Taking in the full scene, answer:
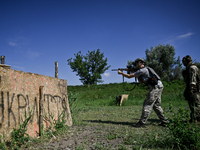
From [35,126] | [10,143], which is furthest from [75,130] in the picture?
[10,143]

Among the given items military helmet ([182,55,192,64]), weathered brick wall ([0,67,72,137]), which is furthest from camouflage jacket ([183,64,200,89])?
weathered brick wall ([0,67,72,137])

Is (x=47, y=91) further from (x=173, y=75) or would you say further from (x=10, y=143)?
(x=173, y=75)

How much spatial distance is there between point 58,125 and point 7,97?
1.64 meters

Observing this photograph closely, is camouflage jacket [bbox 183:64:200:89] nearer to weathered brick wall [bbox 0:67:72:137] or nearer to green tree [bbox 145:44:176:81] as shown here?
weathered brick wall [bbox 0:67:72:137]

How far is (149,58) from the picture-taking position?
37.7 m

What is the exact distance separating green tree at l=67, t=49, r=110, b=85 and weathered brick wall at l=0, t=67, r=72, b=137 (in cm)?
3369

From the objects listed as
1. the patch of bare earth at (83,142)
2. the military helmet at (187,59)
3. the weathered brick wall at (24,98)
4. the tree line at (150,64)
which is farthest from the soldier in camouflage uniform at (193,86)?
the tree line at (150,64)

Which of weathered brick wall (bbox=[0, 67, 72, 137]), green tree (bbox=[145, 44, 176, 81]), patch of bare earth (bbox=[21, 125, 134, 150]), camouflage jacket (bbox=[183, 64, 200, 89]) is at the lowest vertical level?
patch of bare earth (bbox=[21, 125, 134, 150])

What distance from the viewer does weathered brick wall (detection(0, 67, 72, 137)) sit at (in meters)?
3.67

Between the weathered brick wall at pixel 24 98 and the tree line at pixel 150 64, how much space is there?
106 ft

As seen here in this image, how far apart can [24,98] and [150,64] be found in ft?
115

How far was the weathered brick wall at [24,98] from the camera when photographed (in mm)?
3668

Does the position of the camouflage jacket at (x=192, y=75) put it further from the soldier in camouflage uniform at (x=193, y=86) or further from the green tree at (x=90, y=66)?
the green tree at (x=90, y=66)

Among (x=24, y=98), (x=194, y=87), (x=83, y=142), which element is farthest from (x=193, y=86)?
(x=24, y=98)
